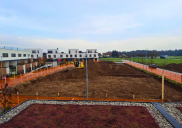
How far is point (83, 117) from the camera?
10.2 m

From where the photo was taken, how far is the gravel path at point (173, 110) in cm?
1022

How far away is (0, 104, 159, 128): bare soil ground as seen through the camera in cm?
915

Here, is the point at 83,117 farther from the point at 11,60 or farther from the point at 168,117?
the point at 11,60

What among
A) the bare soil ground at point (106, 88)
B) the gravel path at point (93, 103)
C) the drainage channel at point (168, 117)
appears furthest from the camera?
the bare soil ground at point (106, 88)

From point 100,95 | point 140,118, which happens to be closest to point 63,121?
point 140,118

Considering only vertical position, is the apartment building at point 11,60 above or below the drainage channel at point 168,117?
above

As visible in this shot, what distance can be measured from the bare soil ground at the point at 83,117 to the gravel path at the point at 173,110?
2.22 metres

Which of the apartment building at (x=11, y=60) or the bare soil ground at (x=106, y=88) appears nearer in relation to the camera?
the bare soil ground at (x=106, y=88)

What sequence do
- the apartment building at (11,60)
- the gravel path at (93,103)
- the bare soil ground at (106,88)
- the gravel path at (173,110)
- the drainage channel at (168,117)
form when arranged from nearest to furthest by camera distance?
1. the drainage channel at (168,117)
2. the gravel path at (93,103)
3. the gravel path at (173,110)
4. the bare soil ground at (106,88)
5. the apartment building at (11,60)

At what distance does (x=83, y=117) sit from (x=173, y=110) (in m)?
9.16

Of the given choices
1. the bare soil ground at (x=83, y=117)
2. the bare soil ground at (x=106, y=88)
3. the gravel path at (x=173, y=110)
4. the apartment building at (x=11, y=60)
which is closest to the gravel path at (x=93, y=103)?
the bare soil ground at (x=83, y=117)

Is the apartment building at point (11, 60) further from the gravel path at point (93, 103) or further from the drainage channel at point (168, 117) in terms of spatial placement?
the drainage channel at point (168, 117)

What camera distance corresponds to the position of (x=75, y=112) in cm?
1113

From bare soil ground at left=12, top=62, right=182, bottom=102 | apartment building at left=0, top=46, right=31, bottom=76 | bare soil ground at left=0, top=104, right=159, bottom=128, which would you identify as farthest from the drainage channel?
apartment building at left=0, top=46, right=31, bottom=76
